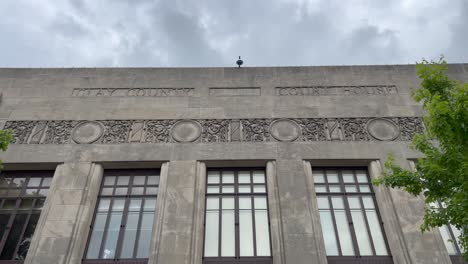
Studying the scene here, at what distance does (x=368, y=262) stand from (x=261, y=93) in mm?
7591

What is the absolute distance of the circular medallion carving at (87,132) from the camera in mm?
14000

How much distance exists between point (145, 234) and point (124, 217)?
1.00 metres

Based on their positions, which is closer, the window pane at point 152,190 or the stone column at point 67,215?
the stone column at point 67,215

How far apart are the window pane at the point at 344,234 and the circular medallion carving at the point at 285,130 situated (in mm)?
3280

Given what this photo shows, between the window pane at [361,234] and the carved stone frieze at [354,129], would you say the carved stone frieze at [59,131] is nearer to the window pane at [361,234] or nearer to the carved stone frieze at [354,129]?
the carved stone frieze at [354,129]

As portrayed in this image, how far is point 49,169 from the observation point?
13508mm

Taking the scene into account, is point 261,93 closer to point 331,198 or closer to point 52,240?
point 331,198

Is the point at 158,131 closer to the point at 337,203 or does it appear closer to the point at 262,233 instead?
the point at 262,233

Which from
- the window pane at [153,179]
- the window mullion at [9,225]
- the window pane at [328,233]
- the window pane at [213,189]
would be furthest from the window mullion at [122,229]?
the window pane at [328,233]

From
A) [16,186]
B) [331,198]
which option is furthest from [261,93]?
[16,186]

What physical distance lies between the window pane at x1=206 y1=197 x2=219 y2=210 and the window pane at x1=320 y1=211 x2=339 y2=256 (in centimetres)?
354

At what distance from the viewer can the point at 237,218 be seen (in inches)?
487

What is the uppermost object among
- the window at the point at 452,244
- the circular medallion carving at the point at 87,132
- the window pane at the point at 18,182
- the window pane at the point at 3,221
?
the circular medallion carving at the point at 87,132


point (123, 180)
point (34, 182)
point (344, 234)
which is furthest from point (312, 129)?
point (34, 182)
